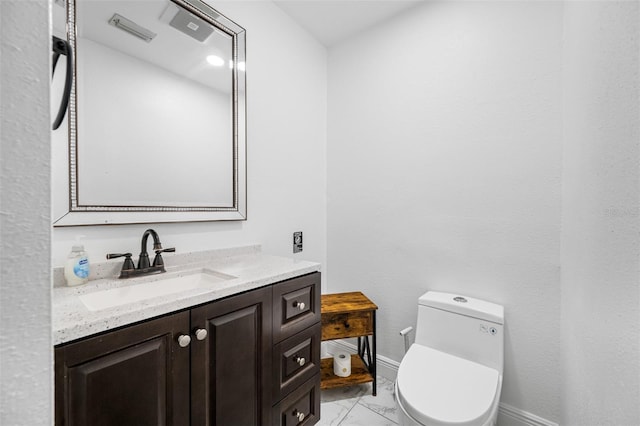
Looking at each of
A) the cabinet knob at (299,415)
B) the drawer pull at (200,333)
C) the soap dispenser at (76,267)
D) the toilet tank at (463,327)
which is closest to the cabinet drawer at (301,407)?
the cabinet knob at (299,415)

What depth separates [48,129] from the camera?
293 millimetres

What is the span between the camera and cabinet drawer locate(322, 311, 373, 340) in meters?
1.64

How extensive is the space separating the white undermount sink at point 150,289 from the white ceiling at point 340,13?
170 cm

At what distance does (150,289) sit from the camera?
3.46 ft

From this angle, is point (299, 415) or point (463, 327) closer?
point (299, 415)

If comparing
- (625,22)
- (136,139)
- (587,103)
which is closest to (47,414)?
(136,139)

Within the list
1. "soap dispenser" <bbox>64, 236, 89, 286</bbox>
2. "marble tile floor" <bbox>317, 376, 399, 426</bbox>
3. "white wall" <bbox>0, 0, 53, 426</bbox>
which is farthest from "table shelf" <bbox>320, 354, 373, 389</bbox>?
"white wall" <bbox>0, 0, 53, 426</bbox>

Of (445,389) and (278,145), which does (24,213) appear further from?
(278,145)

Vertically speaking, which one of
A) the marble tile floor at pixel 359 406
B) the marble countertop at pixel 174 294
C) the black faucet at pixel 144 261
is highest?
the black faucet at pixel 144 261

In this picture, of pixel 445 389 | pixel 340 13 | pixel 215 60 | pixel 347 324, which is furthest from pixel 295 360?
pixel 340 13

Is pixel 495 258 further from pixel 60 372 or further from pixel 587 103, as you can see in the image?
pixel 60 372

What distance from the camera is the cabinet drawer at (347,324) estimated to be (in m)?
1.64

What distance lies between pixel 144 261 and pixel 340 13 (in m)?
1.86

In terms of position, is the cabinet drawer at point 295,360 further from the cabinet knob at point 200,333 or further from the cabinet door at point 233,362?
the cabinet knob at point 200,333
